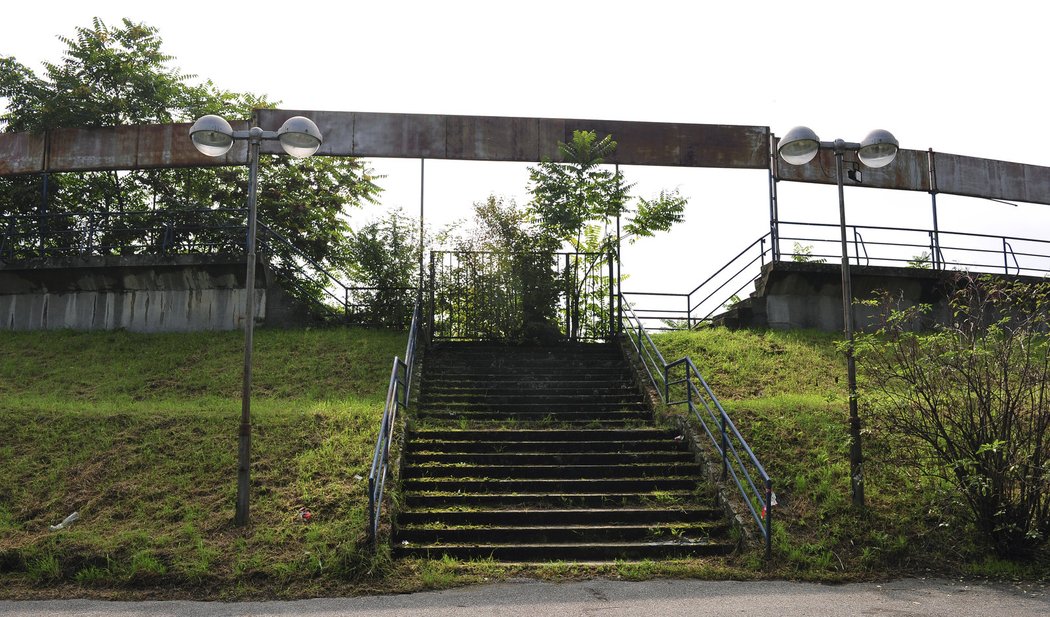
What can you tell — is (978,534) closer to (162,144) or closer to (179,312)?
(179,312)

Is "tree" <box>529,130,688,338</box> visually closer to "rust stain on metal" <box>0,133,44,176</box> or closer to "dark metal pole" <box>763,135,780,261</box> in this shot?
"dark metal pole" <box>763,135,780,261</box>

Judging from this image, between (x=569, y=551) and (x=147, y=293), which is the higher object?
(x=147, y=293)

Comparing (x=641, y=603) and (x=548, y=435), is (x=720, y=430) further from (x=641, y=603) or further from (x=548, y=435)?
(x=641, y=603)

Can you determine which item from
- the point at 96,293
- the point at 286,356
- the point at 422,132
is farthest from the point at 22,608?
the point at 422,132

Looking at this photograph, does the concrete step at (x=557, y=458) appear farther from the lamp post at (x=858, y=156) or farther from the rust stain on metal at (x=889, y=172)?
the rust stain on metal at (x=889, y=172)

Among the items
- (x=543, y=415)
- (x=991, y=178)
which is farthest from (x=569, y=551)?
(x=991, y=178)

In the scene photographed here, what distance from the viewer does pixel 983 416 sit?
8.36 meters

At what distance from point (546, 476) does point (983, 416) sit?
5189 millimetres

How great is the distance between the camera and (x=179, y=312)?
55.4 ft

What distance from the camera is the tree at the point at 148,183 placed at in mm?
19250

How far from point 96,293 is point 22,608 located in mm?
11908

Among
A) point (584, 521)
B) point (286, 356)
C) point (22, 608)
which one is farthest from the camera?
point (286, 356)

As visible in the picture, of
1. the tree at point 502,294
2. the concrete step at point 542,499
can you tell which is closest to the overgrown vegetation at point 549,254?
the tree at point 502,294

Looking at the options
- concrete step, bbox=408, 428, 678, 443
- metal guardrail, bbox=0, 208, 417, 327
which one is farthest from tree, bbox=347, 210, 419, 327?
concrete step, bbox=408, 428, 678, 443
